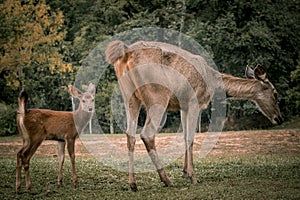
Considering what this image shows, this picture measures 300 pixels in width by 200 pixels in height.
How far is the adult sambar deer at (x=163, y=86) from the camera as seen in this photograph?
7.67 meters

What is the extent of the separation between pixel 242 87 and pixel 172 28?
18.1 m

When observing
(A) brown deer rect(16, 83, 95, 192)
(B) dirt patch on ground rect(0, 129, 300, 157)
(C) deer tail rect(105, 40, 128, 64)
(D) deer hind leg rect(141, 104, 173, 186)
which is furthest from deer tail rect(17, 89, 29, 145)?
(B) dirt patch on ground rect(0, 129, 300, 157)

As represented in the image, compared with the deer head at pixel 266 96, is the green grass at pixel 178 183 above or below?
below

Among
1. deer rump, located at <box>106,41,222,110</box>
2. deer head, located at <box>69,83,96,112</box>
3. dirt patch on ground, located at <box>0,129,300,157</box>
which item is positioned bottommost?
dirt patch on ground, located at <box>0,129,300,157</box>

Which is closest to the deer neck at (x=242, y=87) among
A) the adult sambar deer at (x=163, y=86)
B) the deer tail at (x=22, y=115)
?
the adult sambar deer at (x=163, y=86)

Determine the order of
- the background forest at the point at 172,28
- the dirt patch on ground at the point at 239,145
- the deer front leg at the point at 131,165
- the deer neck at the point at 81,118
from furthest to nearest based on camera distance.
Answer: the background forest at the point at 172,28 < the dirt patch on ground at the point at 239,145 < the deer neck at the point at 81,118 < the deer front leg at the point at 131,165

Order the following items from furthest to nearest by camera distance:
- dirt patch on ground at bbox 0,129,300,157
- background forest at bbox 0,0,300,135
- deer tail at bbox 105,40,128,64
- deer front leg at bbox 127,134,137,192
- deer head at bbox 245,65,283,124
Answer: background forest at bbox 0,0,300,135, dirt patch on ground at bbox 0,129,300,157, deer head at bbox 245,65,283,124, deer tail at bbox 105,40,128,64, deer front leg at bbox 127,134,137,192

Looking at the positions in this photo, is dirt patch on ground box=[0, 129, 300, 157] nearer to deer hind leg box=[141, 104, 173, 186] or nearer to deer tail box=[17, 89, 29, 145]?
deer hind leg box=[141, 104, 173, 186]

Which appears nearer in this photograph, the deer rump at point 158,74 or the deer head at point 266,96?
the deer rump at point 158,74

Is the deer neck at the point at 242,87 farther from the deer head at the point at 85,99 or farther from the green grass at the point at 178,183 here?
the deer head at the point at 85,99

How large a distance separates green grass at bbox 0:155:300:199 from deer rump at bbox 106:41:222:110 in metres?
1.38

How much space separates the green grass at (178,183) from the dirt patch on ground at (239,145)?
3.71 m

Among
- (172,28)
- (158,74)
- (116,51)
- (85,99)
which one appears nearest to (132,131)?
(158,74)

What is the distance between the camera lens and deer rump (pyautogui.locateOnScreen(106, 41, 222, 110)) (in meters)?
7.66
